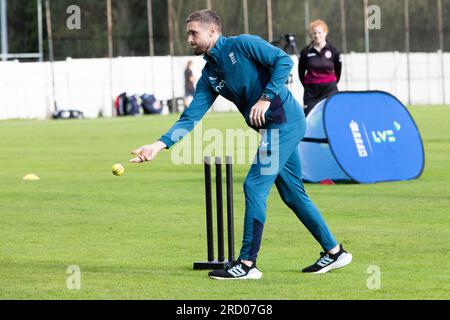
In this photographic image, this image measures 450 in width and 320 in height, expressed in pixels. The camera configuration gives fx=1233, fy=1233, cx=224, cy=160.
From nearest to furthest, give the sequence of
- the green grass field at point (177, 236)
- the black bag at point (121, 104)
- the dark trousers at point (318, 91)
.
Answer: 1. the green grass field at point (177, 236)
2. the dark trousers at point (318, 91)
3. the black bag at point (121, 104)

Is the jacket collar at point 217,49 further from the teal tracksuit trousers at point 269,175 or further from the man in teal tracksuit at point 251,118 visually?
the teal tracksuit trousers at point 269,175

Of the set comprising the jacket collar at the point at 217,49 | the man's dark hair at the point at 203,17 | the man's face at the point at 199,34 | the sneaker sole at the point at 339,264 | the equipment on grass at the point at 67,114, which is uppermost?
the man's dark hair at the point at 203,17

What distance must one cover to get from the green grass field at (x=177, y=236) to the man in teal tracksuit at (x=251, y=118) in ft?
1.40

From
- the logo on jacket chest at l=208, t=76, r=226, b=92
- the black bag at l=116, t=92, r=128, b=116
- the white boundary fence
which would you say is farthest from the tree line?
the logo on jacket chest at l=208, t=76, r=226, b=92

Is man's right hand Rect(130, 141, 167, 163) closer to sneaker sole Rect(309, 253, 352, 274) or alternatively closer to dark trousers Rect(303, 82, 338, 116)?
sneaker sole Rect(309, 253, 352, 274)

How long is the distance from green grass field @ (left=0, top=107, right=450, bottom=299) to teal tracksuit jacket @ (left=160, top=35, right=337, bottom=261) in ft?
1.88

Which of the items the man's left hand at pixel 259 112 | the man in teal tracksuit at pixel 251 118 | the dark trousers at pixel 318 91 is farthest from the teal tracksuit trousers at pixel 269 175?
the dark trousers at pixel 318 91

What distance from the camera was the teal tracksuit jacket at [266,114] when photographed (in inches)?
354

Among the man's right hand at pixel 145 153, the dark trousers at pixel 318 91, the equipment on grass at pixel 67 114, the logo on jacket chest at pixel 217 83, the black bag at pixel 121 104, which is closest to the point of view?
the man's right hand at pixel 145 153

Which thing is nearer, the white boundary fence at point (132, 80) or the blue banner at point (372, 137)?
the blue banner at point (372, 137)

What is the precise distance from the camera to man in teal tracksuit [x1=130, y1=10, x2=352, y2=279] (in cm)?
898
